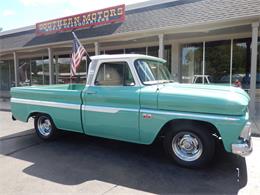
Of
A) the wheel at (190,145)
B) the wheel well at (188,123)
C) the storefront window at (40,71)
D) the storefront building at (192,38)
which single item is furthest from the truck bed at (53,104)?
the storefront window at (40,71)

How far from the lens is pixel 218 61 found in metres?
11.4

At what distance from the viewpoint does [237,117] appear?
11.0ft

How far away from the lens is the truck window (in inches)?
169

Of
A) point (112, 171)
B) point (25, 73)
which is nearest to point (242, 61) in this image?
point (112, 171)

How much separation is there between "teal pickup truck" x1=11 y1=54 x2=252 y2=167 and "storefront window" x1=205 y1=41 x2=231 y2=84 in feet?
24.7

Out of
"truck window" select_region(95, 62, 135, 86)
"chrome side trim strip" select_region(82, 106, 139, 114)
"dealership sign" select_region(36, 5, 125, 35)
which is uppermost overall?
"dealership sign" select_region(36, 5, 125, 35)

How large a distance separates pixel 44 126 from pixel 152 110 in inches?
125

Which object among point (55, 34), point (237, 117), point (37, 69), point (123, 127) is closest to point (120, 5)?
point (55, 34)

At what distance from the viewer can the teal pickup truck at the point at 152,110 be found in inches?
135

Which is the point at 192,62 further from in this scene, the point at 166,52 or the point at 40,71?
the point at 40,71

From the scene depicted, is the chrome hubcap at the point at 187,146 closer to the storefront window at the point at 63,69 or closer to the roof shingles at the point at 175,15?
the roof shingles at the point at 175,15

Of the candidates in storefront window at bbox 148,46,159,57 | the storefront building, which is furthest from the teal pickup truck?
storefront window at bbox 148,46,159,57

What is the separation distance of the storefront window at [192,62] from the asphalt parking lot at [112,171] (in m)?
7.34

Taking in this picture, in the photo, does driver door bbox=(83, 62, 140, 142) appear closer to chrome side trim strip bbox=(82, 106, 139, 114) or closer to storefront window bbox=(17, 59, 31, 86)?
chrome side trim strip bbox=(82, 106, 139, 114)
